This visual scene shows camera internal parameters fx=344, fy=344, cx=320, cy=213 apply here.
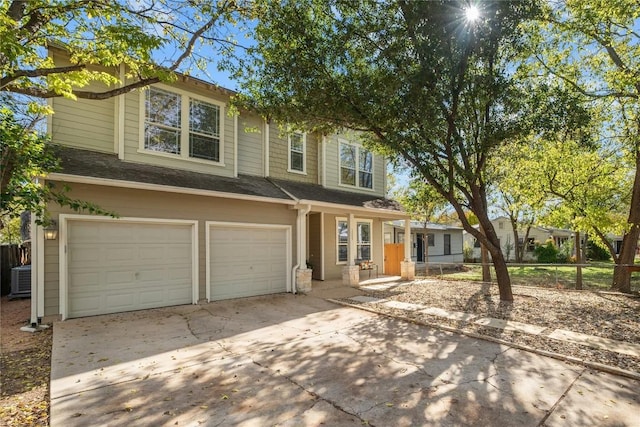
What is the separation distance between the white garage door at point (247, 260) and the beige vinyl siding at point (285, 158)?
2303mm

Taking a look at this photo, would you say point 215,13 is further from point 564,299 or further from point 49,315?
point 564,299

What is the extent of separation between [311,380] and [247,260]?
592 centimetres

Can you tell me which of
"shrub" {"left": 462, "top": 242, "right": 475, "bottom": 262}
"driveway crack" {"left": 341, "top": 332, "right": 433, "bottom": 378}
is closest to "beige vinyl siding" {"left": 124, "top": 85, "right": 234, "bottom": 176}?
"driveway crack" {"left": 341, "top": 332, "right": 433, "bottom": 378}

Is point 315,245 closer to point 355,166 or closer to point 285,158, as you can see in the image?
point 285,158

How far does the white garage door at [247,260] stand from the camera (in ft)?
30.3

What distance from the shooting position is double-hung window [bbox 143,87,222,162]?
8922 millimetres

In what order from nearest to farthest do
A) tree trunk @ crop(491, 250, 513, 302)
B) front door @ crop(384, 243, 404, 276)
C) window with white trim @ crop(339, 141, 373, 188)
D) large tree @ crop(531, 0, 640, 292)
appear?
tree trunk @ crop(491, 250, 513, 302) → large tree @ crop(531, 0, 640, 292) → window with white trim @ crop(339, 141, 373, 188) → front door @ crop(384, 243, 404, 276)

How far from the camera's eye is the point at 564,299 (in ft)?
31.3

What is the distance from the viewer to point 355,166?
14.2 m

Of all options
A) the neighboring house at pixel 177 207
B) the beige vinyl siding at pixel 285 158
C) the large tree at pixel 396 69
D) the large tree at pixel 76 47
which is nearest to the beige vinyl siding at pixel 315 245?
the neighboring house at pixel 177 207

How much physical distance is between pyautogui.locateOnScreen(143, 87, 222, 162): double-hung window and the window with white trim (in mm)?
5355

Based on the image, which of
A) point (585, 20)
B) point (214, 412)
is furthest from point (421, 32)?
point (214, 412)

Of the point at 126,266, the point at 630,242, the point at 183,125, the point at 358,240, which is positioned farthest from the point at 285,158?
the point at 630,242

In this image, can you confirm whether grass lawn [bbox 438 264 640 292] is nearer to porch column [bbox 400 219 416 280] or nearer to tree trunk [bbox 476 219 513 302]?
porch column [bbox 400 219 416 280]
